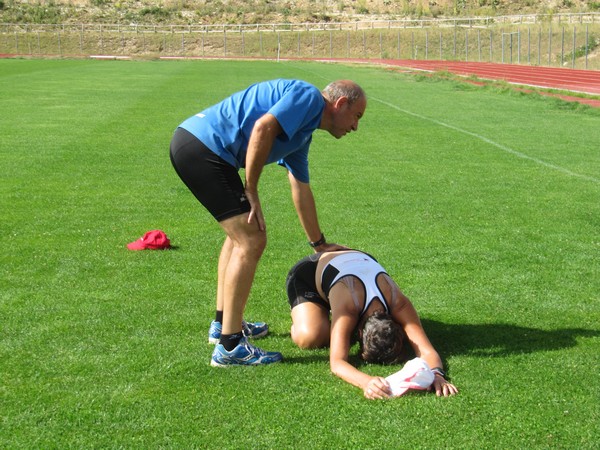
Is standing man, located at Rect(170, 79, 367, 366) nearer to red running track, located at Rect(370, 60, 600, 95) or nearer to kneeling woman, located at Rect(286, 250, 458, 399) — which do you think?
kneeling woman, located at Rect(286, 250, 458, 399)

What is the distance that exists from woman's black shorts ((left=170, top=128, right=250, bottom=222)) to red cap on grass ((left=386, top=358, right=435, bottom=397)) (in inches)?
49.4

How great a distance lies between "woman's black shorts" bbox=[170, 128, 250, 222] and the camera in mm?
4961

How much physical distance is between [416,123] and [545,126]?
111 inches

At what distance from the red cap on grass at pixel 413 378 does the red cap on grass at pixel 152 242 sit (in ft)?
12.5

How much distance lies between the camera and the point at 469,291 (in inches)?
265

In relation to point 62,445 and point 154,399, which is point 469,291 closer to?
point 154,399

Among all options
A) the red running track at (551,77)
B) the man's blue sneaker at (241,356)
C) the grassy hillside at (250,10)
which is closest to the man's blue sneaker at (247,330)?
the man's blue sneaker at (241,356)

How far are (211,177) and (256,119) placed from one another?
41 centimetres

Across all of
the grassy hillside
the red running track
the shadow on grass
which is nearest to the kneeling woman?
the shadow on grass

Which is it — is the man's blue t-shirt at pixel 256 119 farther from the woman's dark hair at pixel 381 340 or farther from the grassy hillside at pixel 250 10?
the grassy hillside at pixel 250 10

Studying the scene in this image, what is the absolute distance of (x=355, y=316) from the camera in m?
5.25

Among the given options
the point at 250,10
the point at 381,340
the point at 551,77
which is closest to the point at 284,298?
the point at 381,340

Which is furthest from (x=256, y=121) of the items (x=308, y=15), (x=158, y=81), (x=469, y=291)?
(x=308, y=15)

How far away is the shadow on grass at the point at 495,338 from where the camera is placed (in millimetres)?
5414
